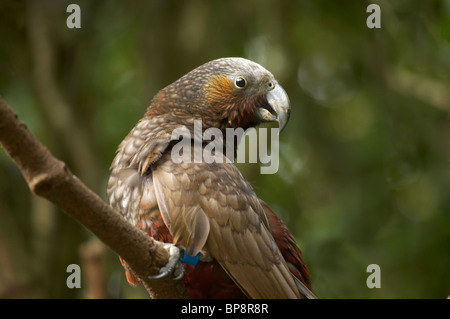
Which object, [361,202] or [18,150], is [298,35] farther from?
[18,150]

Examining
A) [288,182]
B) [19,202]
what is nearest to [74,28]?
[19,202]

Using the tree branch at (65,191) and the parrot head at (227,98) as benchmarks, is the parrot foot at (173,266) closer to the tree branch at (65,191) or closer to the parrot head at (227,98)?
the tree branch at (65,191)

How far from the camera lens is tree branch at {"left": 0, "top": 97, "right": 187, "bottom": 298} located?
76.5 inches

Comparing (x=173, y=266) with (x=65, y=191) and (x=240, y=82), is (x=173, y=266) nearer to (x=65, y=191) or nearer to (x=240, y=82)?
(x=65, y=191)

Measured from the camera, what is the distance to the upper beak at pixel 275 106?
379 cm

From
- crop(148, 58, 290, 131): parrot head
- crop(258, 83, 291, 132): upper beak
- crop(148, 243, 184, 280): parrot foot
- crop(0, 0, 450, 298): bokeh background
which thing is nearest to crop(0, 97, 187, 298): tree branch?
crop(148, 243, 184, 280): parrot foot

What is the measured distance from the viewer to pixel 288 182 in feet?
21.7

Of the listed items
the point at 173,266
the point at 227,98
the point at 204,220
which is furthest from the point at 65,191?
the point at 227,98

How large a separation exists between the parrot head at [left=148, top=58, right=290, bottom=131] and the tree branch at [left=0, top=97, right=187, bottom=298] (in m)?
1.44

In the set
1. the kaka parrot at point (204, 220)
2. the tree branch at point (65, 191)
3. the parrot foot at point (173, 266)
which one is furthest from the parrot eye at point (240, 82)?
the tree branch at point (65, 191)

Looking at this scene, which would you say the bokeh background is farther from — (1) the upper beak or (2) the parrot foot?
(2) the parrot foot

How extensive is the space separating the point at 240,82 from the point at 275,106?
288 millimetres

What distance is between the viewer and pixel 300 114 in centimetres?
668

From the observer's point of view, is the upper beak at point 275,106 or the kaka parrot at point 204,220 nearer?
the kaka parrot at point 204,220
